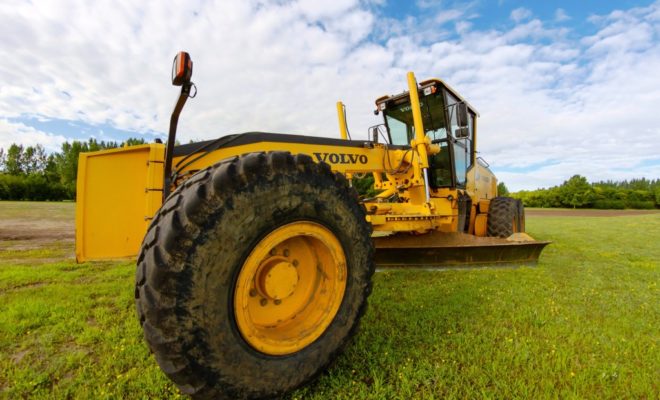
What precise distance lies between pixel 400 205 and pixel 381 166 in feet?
1.93

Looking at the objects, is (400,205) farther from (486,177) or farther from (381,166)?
(486,177)

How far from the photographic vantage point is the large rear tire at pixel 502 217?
6.25m

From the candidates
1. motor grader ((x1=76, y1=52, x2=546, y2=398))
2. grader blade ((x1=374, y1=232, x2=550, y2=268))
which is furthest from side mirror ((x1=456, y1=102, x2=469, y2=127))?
motor grader ((x1=76, y1=52, x2=546, y2=398))

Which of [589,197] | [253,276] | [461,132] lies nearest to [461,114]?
[461,132]

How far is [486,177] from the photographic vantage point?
25.3ft

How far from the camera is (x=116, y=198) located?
264 centimetres

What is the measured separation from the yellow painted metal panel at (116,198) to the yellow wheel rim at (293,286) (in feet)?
3.94

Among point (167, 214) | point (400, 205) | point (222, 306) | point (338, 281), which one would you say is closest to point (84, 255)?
point (167, 214)

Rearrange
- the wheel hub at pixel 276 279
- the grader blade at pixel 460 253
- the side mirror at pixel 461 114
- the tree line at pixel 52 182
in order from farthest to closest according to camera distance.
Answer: the tree line at pixel 52 182, the side mirror at pixel 461 114, the grader blade at pixel 460 253, the wheel hub at pixel 276 279

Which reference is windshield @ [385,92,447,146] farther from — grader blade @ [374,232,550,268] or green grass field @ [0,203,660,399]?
green grass field @ [0,203,660,399]

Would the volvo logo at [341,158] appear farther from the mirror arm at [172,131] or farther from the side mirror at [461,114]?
the side mirror at [461,114]

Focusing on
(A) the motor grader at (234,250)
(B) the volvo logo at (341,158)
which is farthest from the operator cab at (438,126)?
(A) the motor grader at (234,250)

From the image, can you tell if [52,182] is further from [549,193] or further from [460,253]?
[549,193]

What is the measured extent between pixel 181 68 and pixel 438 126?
4.62 meters
